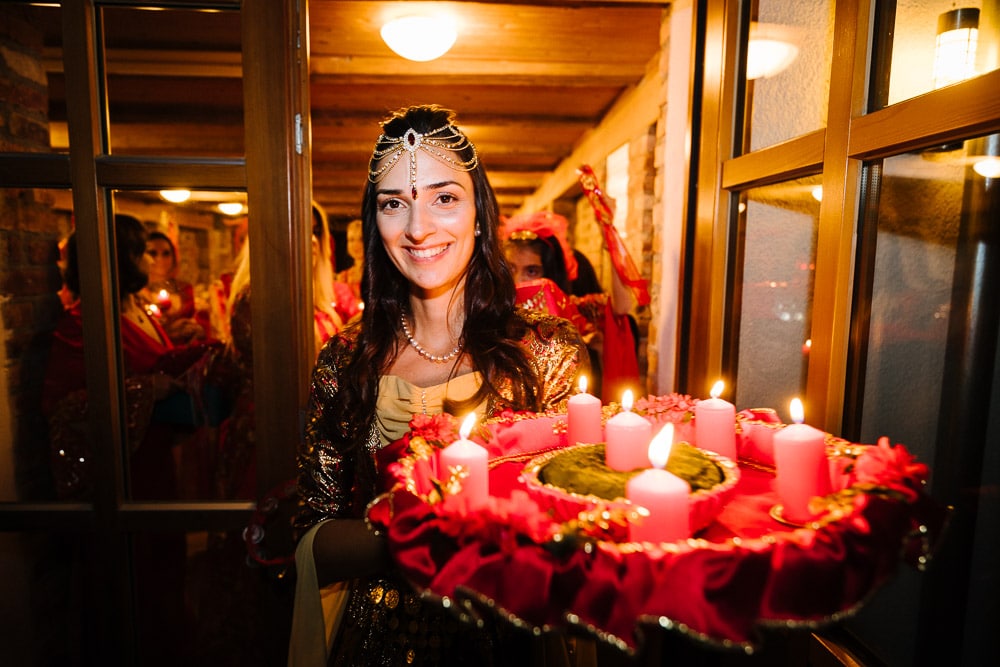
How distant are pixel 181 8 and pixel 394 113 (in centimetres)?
69

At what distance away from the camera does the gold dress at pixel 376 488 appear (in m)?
1.09

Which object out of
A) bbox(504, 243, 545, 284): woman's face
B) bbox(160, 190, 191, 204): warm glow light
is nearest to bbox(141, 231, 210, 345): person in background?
bbox(160, 190, 191, 204): warm glow light

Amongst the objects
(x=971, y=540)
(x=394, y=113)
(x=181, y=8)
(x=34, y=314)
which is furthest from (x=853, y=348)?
(x=34, y=314)

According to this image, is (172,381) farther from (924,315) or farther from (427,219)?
(924,315)

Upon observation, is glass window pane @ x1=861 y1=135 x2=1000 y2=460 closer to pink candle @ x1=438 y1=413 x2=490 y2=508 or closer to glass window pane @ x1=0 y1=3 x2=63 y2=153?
pink candle @ x1=438 y1=413 x2=490 y2=508

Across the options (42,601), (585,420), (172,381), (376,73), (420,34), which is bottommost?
(42,601)

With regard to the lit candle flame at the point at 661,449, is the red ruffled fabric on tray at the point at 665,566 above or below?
below

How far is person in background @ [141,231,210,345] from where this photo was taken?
1.75 meters

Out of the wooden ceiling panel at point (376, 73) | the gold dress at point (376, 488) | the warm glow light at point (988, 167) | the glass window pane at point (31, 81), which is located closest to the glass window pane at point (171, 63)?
the wooden ceiling panel at point (376, 73)

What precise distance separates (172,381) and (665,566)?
1756 millimetres

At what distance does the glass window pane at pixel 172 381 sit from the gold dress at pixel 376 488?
597 millimetres

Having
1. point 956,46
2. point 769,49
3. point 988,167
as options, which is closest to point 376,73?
point 769,49

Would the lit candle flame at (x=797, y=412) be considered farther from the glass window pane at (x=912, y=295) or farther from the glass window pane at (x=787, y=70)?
the glass window pane at (x=787, y=70)

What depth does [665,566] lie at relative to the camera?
1.71 feet
